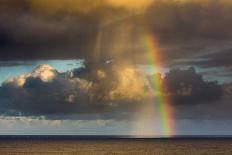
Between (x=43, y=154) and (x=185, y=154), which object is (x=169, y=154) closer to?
(x=185, y=154)

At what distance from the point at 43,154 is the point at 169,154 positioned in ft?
118

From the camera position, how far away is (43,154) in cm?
15350

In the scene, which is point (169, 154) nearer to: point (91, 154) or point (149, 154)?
point (149, 154)

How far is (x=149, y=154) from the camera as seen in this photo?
15300cm

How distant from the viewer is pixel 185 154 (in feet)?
475

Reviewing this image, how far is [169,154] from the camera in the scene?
147 meters

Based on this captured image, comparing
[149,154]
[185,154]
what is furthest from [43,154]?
[185,154]

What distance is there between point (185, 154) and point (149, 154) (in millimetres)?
12376

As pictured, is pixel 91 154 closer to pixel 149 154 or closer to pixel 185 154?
pixel 149 154

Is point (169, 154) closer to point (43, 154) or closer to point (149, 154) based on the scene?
point (149, 154)

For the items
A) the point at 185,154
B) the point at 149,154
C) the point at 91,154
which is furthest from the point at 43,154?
the point at 185,154

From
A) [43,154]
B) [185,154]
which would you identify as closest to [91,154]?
[43,154]

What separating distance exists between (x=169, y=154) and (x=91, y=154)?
21.7m

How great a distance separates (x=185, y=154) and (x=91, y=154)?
2611 cm
